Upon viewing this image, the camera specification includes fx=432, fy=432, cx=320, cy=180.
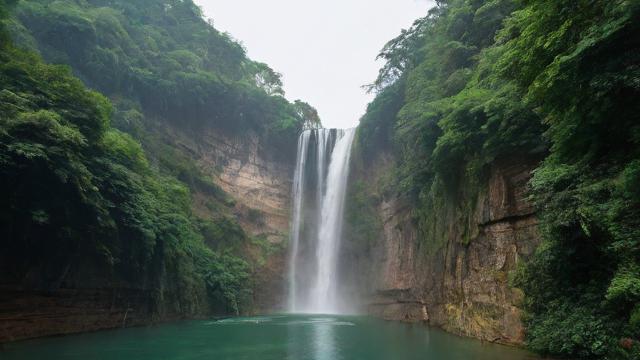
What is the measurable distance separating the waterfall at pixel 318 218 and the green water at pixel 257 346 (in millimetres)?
16894

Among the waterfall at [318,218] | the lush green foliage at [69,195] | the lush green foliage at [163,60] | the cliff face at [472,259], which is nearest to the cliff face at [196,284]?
the lush green foliage at [69,195]

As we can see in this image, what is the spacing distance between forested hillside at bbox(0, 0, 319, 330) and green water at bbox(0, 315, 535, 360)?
254 cm

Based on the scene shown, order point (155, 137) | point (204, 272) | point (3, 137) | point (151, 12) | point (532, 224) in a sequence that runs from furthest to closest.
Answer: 1. point (151, 12)
2. point (155, 137)
3. point (204, 272)
4. point (532, 224)
5. point (3, 137)

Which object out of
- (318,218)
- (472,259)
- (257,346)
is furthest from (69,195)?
(318,218)

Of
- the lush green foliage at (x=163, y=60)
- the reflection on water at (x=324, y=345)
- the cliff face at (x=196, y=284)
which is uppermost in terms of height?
the lush green foliage at (x=163, y=60)

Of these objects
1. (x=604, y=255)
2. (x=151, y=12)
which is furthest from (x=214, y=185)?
(x=604, y=255)

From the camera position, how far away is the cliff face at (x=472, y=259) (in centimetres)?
1190

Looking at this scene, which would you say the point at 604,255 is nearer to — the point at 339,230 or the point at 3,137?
the point at 3,137

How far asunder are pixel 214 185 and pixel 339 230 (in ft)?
32.7

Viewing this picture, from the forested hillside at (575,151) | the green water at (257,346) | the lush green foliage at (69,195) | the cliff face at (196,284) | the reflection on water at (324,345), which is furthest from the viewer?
the cliff face at (196,284)

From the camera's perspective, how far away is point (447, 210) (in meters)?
17.4

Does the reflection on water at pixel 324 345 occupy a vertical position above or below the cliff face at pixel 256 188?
below

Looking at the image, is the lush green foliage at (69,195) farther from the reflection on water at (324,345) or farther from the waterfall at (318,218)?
the waterfall at (318,218)

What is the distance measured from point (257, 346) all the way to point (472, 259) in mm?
7494
